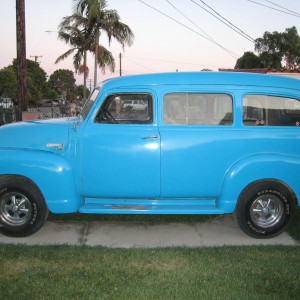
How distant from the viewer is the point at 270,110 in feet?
16.9

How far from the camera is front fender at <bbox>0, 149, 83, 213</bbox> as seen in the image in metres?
4.86

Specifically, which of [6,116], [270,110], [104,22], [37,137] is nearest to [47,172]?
[37,137]

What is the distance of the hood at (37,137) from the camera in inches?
197

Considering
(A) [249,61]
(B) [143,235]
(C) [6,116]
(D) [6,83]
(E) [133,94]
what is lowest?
(B) [143,235]

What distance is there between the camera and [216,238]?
17.5 feet

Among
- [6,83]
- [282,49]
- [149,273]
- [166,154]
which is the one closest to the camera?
[149,273]

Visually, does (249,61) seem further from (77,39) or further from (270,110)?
(270,110)

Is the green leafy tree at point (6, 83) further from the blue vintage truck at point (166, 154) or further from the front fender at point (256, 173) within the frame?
the front fender at point (256, 173)

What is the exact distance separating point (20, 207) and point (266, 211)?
312 centimetres

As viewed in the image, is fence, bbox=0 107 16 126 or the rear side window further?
fence, bbox=0 107 16 126

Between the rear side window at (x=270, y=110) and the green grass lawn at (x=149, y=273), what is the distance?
5.13 feet

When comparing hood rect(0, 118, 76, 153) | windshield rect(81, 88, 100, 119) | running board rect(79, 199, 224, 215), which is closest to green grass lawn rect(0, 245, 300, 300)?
running board rect(79, 199, 224, 215)

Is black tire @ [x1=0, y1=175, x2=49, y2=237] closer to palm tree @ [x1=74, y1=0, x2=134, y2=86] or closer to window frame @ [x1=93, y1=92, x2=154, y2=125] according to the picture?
window frame @ [x1=93, y1=92, x2=154, y2=125]

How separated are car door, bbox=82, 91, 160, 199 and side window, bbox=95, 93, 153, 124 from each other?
1 cm
